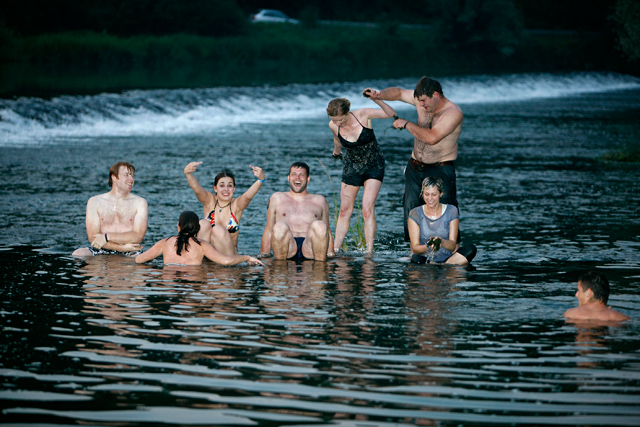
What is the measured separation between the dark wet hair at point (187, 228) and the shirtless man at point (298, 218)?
1081mm

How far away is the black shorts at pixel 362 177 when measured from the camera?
11688mm

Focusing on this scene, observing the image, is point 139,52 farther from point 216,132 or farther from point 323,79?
point 216,132

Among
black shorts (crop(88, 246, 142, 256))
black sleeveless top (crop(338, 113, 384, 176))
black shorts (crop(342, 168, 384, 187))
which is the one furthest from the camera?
black shorts (crop(342, 168, 384, 187))

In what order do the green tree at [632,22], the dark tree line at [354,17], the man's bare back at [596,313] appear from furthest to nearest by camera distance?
the dark tree line at [354,17] < the green tree at [632,22] < the man's bare back at [596,313]

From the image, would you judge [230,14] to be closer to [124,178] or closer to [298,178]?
[124,178]

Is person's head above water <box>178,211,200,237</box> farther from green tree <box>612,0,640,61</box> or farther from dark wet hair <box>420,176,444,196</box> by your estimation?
green tree <box>612,0,640,61</box>

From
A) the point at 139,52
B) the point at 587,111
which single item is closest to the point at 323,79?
the point at 139,52

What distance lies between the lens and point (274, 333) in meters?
7.43

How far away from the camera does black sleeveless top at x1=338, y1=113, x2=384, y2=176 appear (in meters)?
11.5

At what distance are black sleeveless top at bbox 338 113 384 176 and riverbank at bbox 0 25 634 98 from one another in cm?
2601

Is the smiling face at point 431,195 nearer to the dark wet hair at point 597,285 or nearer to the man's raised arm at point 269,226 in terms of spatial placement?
the man's raised arm at point 269,226

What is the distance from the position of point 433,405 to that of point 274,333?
200cm

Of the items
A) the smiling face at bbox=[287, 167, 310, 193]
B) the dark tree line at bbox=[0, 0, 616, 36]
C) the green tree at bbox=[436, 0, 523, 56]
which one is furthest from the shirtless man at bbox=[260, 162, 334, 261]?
the green tree at bbox=[436, 0, 523, 56]

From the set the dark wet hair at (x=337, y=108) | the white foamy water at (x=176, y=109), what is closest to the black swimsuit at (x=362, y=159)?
the dark wet hair at (x=337, y=108)
